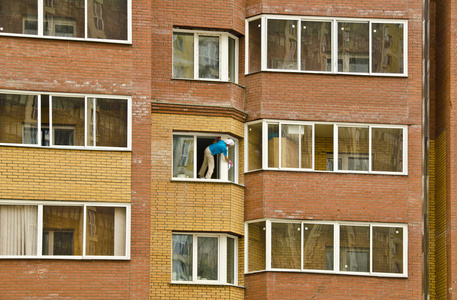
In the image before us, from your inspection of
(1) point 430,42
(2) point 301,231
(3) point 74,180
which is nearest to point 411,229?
(2) point 301,231

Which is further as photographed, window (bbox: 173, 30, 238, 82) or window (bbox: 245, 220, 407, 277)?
window (bbox: 173, 30, 238, 82)

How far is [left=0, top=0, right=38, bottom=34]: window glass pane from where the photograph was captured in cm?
3325

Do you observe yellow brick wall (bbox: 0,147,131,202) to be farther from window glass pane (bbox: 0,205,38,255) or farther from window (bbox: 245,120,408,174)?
window (bbox: 245,120,408,174)

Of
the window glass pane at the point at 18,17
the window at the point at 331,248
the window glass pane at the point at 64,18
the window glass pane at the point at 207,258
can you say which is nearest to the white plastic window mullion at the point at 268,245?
the window at the point at 331,248

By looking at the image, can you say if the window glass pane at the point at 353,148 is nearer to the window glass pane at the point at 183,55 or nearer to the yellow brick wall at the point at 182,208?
the yellow brick wall at the point at 182,208

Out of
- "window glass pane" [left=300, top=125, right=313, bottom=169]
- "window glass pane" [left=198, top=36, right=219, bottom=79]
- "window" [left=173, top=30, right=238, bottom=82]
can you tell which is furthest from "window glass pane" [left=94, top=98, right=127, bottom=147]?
"window glass pane" [left=300, top=125, right=313, bottom=169]

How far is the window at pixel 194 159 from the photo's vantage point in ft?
114

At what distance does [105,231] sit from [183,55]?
20.4 ft

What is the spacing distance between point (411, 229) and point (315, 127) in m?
4.17

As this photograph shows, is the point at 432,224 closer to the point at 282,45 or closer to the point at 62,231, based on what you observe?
the point at 282,45

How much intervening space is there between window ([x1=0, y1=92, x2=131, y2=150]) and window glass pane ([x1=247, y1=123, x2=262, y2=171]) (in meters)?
4.09

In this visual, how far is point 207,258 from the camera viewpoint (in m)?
34.1

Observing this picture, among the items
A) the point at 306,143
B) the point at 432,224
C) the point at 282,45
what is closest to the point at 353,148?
the point at 306,143

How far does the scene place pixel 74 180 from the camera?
3256 cm
